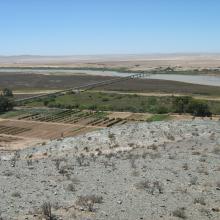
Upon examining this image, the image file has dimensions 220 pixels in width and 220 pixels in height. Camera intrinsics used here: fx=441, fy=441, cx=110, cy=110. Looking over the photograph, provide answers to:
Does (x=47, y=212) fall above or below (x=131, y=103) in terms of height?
above

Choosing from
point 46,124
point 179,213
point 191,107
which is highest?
point 179,213

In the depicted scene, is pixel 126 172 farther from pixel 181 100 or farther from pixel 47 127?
pixel 181 100

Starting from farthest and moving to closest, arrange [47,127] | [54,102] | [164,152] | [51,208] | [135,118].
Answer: [54,102] → [135,118] → [47,127] → [164,152] → [51,208]

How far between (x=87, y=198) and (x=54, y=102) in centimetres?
6678

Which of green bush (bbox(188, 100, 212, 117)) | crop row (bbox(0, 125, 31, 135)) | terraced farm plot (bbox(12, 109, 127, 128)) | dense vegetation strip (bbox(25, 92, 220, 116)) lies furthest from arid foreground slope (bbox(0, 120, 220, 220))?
dense vegetation strip (bbox(25, 92, 220, 116))

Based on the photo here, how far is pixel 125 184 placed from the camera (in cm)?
1460

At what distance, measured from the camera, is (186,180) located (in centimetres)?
1498

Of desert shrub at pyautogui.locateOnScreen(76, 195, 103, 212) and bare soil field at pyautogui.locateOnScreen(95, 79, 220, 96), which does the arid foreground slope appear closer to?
desert shrub at pyautogui.locateOnScreen(76, 195, 103, 212)

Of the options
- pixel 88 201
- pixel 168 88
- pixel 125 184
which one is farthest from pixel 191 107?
pixel 88 201

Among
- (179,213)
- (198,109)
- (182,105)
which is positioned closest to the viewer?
(179,213)

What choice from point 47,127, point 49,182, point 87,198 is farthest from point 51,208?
point 47,127

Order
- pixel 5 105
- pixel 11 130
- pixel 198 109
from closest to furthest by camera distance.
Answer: pixel 11 130 < pixel 198 109 < pixel 5 105

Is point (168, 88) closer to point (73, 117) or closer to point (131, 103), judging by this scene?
point (131, 103)

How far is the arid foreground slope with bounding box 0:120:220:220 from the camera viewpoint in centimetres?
1154
